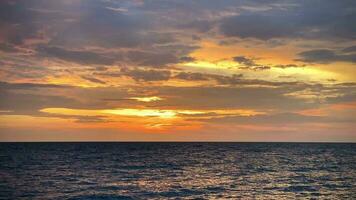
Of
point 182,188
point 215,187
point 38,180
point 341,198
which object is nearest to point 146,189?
point 182,188

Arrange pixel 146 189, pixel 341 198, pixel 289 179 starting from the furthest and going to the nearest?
pixel 289 179 < pixel 146 189 < pixel 341 198

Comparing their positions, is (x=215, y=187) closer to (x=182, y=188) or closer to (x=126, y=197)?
(x=182, y=188)

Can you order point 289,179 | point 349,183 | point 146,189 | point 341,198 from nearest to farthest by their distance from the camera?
point 341,198 < point 146,189 < point 349,183 < point 289,179

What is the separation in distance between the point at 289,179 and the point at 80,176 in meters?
26.3

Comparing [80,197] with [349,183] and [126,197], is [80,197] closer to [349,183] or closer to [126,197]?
[126,197]

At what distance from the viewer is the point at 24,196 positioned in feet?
128

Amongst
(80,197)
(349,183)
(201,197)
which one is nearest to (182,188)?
(201,197)

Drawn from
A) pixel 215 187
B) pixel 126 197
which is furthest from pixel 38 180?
pixel 215 187

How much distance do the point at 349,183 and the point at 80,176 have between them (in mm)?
32561

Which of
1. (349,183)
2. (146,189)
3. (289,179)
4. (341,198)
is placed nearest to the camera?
(341,198)

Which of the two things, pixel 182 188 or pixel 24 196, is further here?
pixel 182 188

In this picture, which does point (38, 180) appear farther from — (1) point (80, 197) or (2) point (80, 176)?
(1) point (80, 197)

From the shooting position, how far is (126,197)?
1551 inches

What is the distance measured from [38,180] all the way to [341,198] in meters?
33.5
